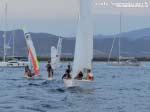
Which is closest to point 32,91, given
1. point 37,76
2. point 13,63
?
point 37,76

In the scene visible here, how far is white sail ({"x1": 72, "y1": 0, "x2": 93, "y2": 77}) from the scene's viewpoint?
48625 millimetres

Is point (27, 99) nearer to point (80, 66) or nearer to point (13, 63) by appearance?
point (80, 66)

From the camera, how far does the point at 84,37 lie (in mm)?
49062

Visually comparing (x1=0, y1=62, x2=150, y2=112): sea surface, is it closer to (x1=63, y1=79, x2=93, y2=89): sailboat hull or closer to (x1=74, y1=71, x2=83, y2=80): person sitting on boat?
(x1=63, y1=79, x2=93, y2=89): sailboat hull

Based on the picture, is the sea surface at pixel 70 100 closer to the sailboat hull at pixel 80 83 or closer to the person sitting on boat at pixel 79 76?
the sailboat hull at pixel 80 83

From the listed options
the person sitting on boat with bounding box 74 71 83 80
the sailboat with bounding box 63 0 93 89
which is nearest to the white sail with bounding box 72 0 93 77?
the sailboat with bounding box 63 0 93 89

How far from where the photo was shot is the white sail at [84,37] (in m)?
48.6

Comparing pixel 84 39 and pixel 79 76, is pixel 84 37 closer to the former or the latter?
pixel 84 39

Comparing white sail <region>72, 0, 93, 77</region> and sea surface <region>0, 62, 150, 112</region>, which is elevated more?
white sail <region>72, 0, 93, 77</region>

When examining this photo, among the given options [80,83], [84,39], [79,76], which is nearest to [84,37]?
[84,39]

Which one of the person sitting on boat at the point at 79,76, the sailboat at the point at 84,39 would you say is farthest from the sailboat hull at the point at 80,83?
the sailboat at the point at 84,39

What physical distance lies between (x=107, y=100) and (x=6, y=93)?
8.66 m

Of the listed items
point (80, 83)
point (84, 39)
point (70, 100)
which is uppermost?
point (84, 39)

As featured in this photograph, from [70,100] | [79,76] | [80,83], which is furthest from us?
[79,76]
